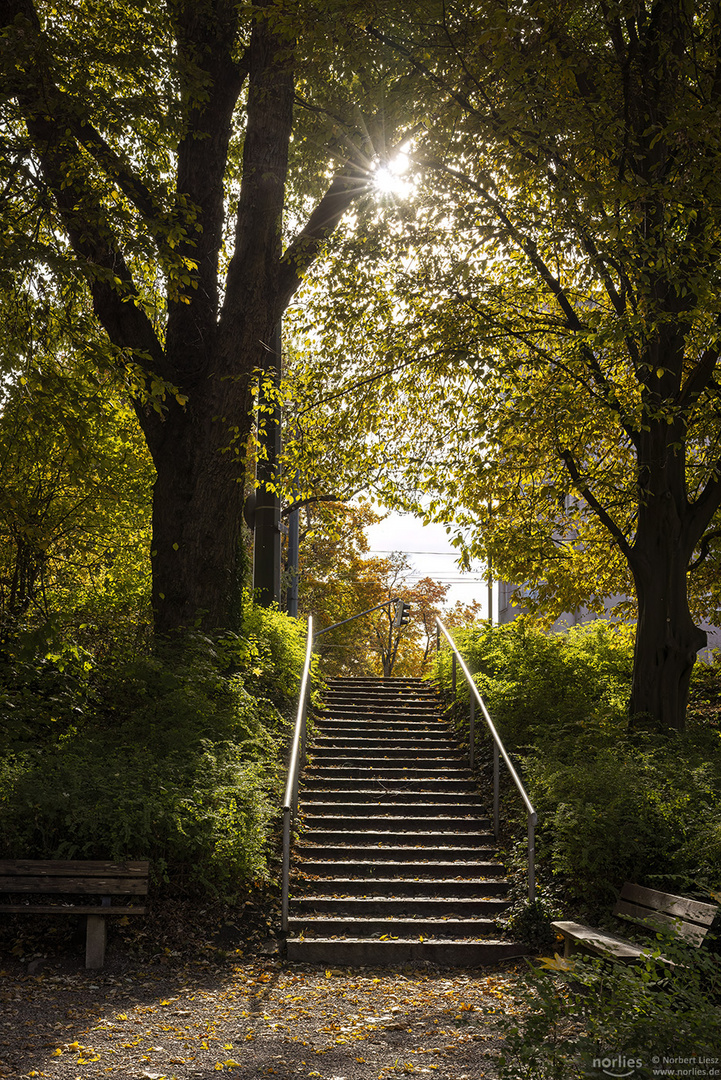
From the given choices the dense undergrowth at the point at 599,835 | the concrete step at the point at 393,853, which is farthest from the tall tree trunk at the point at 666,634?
the concrete step at the point at 393,853

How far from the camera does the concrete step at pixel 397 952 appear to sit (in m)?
6.49

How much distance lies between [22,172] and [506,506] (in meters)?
6.98

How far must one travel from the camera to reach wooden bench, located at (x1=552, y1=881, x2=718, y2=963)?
17.1 feet

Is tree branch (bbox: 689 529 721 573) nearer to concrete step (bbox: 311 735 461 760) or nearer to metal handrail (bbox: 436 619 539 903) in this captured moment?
metal handrail (bbox: 436 619 539 903)

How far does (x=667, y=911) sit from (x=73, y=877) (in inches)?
163


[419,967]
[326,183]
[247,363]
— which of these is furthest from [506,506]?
[419,967]

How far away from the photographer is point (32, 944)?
5.94 meters

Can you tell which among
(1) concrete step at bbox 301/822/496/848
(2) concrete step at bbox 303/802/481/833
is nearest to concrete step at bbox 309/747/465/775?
(2) concrete step at bbox 303/802/481/833

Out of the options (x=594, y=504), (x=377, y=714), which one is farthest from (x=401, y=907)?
(x=377, y=714)

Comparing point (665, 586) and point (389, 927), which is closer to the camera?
point (389, 927)

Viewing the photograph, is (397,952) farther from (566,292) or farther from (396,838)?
(566,292)

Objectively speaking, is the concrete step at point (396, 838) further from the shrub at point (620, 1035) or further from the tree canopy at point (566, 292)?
the shrub at point (620, 1035)

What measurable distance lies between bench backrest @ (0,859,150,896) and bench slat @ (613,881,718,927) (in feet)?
11.9

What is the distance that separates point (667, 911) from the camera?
5.79 m
